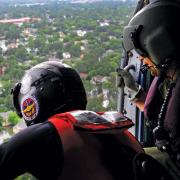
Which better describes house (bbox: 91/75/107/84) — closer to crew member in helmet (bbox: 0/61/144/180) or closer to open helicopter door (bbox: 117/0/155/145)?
open helicopter door (bbox: 117/0/155/145)

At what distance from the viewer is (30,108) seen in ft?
3.75

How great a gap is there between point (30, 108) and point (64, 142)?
Answer: 0.24 metres

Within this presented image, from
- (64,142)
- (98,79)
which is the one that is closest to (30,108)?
(64,142)

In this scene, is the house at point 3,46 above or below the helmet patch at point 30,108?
below

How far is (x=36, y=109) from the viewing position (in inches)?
44.4

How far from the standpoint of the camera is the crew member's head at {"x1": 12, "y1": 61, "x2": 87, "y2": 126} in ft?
3.64

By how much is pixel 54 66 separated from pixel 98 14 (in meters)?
8.68

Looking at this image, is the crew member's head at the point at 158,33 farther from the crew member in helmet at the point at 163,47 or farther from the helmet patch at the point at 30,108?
the helmet patch at the point at 30,108

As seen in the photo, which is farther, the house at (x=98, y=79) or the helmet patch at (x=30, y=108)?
the house at (x=98, y=79)

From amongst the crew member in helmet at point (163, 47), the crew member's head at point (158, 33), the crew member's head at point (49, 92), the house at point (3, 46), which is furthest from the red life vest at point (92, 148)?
the house at point (3, 46)

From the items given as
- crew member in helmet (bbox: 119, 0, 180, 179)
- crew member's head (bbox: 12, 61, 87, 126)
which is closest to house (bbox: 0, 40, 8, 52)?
crew member in helmet (bbox: 119, 0, 180, 179)

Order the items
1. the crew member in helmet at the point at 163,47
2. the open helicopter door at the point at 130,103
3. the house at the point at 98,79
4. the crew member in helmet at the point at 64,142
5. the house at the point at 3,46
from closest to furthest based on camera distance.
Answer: the crew member in helmet at the point at 64,142 < the crew member in helmet at the point at 163,47 < the open helicopter door at the point at 130,103 < the house at the point at 98,79 < the house at the point at 3,46

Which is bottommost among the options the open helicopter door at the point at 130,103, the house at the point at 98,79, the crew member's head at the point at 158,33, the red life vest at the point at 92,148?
the house at the point at 98,79

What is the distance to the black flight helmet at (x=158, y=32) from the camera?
62.7 inches
